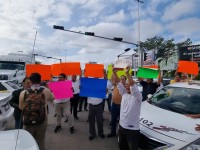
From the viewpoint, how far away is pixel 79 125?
8.34 metres

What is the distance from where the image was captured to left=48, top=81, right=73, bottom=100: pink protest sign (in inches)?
259

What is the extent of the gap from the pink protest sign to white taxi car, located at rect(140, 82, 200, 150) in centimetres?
211

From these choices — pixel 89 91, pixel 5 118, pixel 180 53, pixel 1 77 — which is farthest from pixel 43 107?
pixel 180 53

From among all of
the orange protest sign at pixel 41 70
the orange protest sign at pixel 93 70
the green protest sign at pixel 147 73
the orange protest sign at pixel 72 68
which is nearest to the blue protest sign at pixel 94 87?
the orange protest sign at pixel 93 70

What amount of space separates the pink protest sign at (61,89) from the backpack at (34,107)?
215cm

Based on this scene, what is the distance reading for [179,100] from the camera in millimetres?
5539

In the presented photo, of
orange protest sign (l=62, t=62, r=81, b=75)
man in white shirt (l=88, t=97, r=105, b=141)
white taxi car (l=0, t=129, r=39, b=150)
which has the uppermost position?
orange protest sign (l=62, t=62, r=81, b=75)

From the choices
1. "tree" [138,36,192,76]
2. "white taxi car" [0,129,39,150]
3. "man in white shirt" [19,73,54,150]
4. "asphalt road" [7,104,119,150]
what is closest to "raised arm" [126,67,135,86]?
"man in white shirt" [19,73,54,150]

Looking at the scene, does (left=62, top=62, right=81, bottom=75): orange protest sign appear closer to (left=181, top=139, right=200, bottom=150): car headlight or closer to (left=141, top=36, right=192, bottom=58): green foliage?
(left=181, top=139, right=200, bottom=150): car headlight

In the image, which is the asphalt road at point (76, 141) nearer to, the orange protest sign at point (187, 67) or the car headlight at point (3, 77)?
the orange protest sign at point (187, 67)

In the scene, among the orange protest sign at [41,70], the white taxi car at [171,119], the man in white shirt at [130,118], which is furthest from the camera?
the orange protest sign at [41,70]

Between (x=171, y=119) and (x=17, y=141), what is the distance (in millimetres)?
3001

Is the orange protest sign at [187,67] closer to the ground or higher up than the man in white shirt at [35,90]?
higher up

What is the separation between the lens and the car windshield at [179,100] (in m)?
5.08
